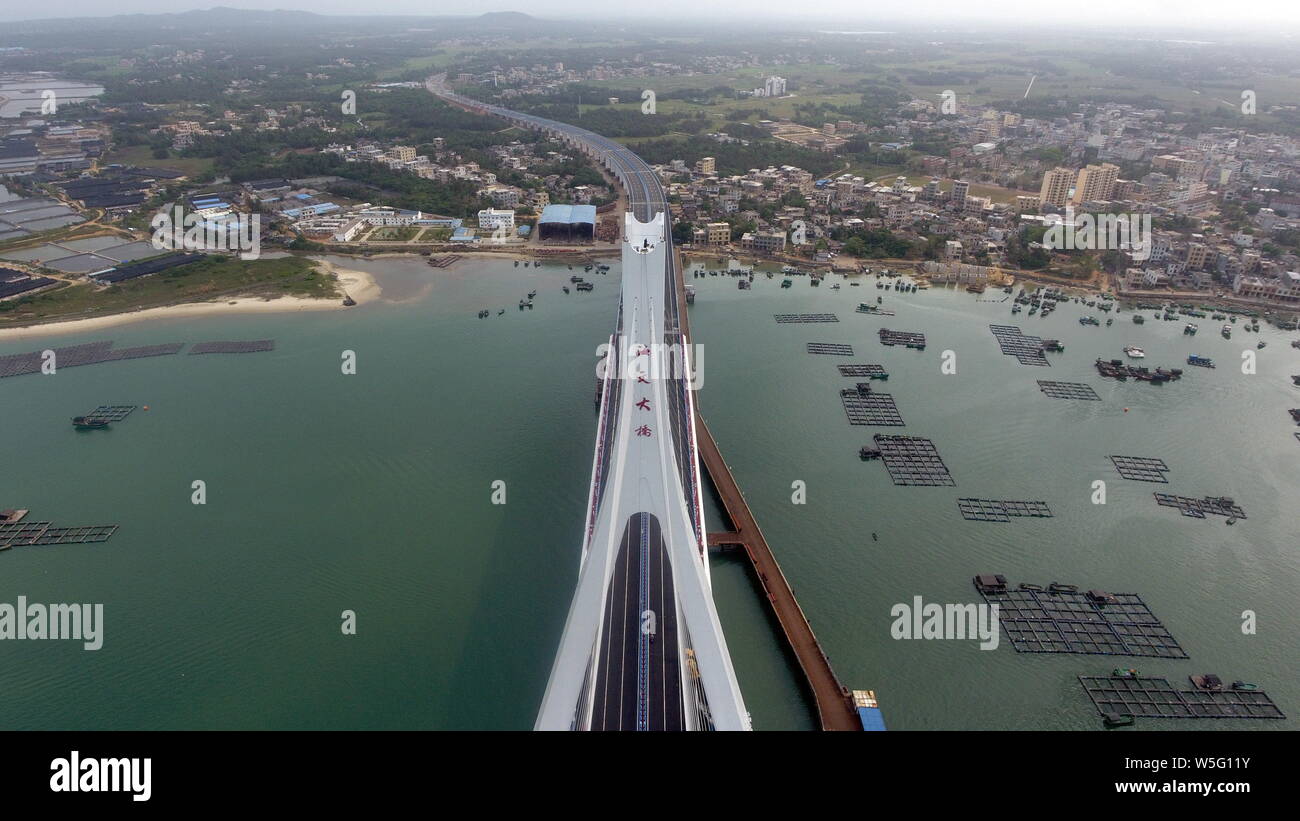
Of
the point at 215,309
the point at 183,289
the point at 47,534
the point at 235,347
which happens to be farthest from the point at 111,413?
the point at 183,289

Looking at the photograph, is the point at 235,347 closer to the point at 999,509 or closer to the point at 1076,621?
the point at 999,509

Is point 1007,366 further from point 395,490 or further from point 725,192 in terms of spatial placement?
point 725,192

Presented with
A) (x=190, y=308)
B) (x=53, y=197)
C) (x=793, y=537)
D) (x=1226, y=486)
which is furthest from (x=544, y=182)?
(x=1226, y=486)

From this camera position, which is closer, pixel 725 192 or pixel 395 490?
pixel 395 490

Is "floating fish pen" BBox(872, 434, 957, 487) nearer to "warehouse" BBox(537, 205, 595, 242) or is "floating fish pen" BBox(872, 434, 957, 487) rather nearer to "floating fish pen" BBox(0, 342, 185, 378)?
"warehouse" BBox(537, 205, 595, 242)
